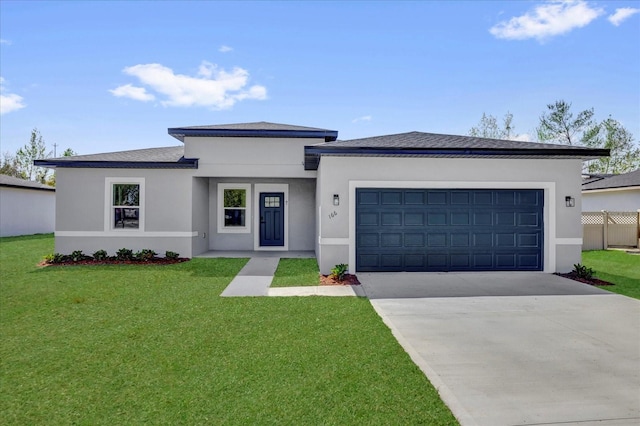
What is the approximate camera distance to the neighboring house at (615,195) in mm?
16547

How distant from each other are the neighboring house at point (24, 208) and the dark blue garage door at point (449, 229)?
2232 cm

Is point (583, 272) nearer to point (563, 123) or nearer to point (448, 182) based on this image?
point (448, 182)

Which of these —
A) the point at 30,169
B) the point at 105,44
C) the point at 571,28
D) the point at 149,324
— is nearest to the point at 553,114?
the point at 571,28

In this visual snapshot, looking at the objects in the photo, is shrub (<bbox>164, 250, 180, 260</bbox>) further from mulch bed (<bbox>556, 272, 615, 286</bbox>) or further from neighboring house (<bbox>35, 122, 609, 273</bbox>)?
mulch bed (<bbox>556, 272, 615, 286</bbox>)

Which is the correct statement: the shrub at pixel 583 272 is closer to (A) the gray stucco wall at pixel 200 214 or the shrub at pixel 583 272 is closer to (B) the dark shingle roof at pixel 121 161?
(A) the gray stucco wall at pixel 200 214

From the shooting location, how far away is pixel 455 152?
8.83 metres

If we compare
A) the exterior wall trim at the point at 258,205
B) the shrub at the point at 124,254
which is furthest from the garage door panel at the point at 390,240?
the shrub at the point at 124,254

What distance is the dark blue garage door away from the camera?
29.8 ft

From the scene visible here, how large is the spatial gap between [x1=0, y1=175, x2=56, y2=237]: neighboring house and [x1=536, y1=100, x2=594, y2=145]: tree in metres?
44.1

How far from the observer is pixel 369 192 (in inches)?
357

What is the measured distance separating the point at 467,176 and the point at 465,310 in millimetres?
4365

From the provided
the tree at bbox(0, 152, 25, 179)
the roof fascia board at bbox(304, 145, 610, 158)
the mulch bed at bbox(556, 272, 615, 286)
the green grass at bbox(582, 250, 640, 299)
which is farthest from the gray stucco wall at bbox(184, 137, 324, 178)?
the tree at bbox(0, 152, 25, 179)

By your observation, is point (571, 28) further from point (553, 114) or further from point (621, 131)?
point (621, 131)

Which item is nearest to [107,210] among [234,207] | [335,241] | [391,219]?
[234,207]
